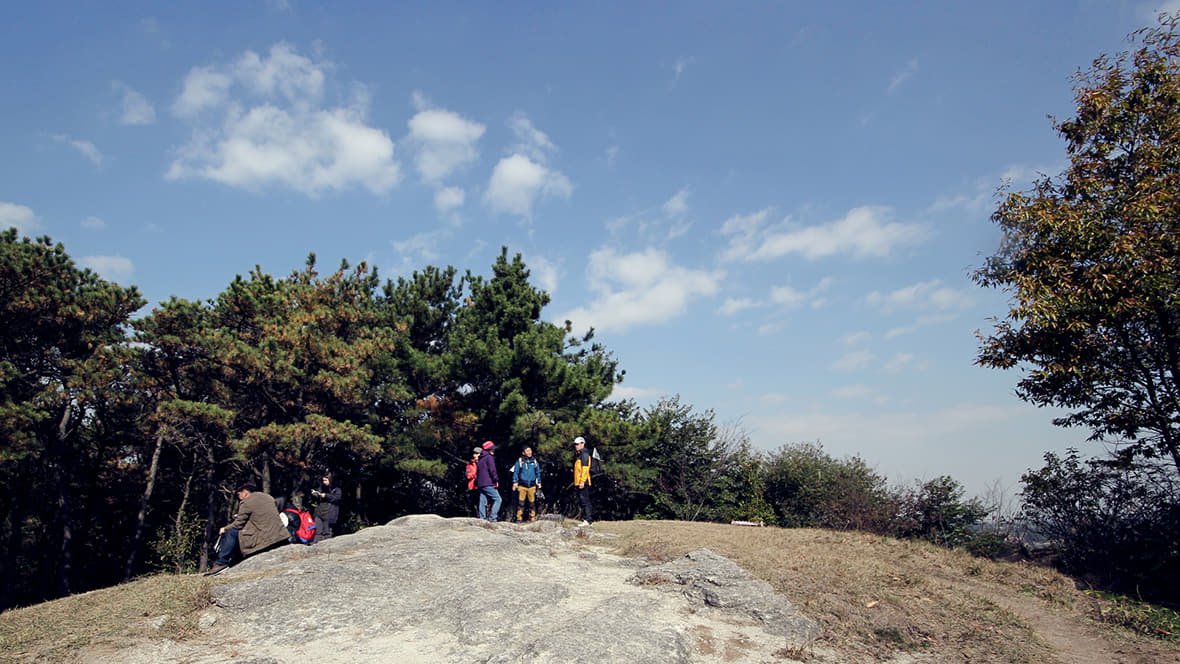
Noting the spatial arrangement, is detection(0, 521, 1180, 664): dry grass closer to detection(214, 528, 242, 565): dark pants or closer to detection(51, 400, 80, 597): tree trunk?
detection(214, 528, 242, 565): dark pants

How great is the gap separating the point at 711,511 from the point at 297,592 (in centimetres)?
1461

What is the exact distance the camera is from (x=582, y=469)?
13.0 m

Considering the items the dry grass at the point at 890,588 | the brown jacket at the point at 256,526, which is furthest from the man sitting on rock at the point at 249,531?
the dry grass at the point at 890,588

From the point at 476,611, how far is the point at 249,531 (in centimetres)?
439

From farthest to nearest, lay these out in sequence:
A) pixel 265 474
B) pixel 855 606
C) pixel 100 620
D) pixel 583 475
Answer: pixel 265 474 → pixel 583 475 → pixel 855 606 → pixel 100 620

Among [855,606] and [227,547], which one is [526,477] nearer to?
[227,547]

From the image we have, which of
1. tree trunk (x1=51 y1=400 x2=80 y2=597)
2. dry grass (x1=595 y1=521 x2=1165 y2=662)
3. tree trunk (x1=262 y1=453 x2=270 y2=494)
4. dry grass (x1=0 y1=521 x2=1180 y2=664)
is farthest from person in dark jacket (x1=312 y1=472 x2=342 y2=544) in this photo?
tree trunk (x1=51 y1=400 x2=80 y2=597)

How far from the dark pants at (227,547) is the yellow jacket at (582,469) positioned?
606 centimetres

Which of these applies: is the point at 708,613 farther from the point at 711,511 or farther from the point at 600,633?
the point at 711,511

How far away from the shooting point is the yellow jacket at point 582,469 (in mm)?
12945

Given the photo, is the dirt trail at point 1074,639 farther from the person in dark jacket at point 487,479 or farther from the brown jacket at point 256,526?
the brown jacket at point 256,526

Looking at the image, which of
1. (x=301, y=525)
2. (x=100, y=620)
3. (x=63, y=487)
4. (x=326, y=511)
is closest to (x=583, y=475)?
(x=326, y=511)

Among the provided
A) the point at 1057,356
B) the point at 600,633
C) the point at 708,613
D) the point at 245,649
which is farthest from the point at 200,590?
the point at 1057,356

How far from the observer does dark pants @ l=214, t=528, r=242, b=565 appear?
9.24 m
